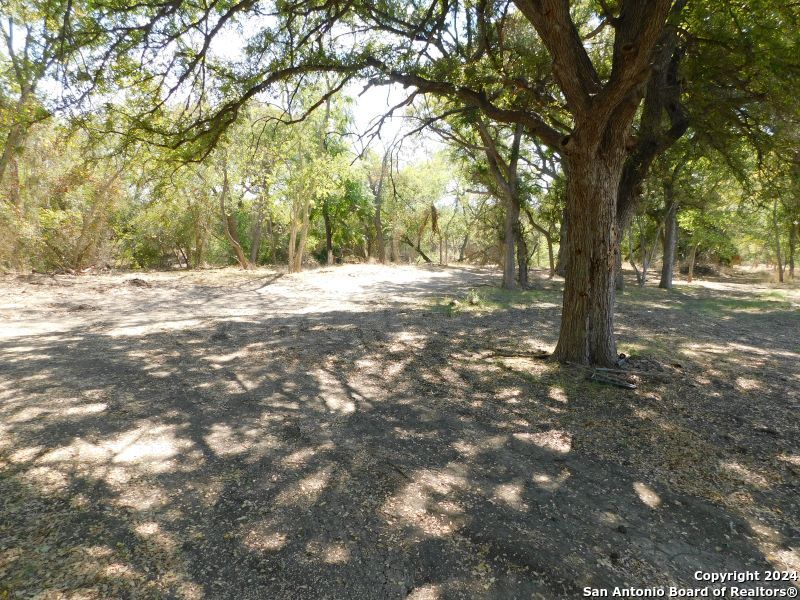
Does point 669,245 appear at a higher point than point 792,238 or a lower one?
lower

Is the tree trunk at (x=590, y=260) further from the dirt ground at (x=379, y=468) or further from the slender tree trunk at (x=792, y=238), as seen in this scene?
the slender tree trunk at (x=792, y=238)

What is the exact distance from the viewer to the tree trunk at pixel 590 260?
5.17 metres

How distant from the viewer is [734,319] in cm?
1062

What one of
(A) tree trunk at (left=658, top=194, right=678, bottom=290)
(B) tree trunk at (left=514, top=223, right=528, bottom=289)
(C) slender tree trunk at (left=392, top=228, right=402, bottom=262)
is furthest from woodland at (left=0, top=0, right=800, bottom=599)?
(C) slender tree trunk at (left=392, top=228, right=402, bottom=262)

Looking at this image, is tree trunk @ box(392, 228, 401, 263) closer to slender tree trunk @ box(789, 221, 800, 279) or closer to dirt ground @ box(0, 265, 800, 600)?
slender tree trunk @ box(789, 221, 800, 279)

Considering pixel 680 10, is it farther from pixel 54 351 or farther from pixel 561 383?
pixel 54 351

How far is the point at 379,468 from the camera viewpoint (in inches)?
132

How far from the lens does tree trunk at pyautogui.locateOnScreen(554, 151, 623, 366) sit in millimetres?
5168

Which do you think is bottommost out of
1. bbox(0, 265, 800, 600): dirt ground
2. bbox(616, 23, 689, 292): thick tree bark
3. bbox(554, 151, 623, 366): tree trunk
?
bbox(0, 265, 800, 600): dirt ground

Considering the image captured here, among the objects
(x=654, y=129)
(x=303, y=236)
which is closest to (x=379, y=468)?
(x=654, y=129)

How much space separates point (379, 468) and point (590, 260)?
3671 millimetres

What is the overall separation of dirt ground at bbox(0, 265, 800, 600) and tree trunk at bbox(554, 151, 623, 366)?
1.37ft

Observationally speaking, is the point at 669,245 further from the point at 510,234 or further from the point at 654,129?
the point at 654,129

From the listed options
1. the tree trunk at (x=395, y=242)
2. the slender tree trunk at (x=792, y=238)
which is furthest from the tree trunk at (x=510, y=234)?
the tree trunk at (x=395, y=242)
